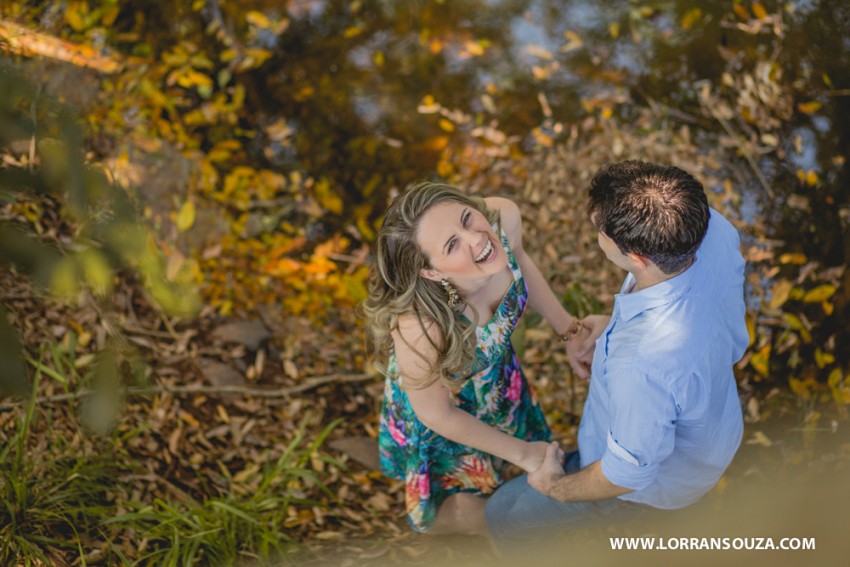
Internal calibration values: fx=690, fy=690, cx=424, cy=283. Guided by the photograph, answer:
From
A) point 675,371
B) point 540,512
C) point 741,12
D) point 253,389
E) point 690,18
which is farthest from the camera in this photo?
point 690,18

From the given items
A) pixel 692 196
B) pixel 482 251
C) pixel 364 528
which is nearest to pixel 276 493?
pixel 364 528

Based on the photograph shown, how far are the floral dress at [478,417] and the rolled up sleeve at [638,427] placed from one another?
477 millimetres

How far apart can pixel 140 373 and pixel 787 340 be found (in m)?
2.52

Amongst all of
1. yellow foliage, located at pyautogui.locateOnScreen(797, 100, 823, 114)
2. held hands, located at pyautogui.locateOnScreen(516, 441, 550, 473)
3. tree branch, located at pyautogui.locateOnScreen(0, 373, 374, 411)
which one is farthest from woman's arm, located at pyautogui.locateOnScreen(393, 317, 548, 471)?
yellow foliage, located at pyautogui.locateOnScreen(797, 100, 823, 114)

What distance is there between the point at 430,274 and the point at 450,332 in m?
0.16

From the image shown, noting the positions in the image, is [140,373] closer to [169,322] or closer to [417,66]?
[169,322]

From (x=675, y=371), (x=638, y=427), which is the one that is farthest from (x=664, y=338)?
(x=638, y=427)

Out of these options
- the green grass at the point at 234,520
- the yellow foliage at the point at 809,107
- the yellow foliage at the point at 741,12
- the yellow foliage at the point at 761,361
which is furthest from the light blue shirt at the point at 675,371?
the yellow foliage at the point at 741,12

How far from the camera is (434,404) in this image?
67.9 inches

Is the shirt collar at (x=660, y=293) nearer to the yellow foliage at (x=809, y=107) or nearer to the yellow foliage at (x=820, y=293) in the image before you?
the yellow foliage at (x=820, y=293)

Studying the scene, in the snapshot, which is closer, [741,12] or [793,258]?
[793,258]

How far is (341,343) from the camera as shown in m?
2.96

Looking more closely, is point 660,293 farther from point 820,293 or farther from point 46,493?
point 46,493

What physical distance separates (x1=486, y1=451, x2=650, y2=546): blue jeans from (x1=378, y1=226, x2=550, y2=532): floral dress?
142 mm
